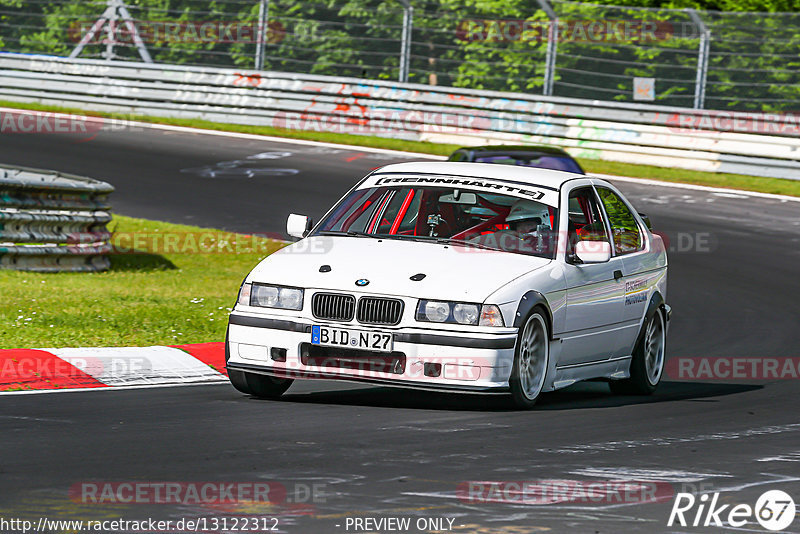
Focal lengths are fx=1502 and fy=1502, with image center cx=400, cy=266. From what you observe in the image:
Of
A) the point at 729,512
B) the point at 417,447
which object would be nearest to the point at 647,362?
the point at 417,447

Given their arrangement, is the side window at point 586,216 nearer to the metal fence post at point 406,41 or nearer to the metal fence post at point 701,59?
the metal fence post at point 701,59

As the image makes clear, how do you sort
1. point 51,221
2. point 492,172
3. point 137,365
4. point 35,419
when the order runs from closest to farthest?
point 35,419 < point 492,172 < point 137,365 < point 51,221

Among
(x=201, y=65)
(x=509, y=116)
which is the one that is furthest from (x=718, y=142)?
(x=201, y=65)

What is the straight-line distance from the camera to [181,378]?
10273 mm

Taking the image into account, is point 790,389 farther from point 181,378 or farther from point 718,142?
point 718,142

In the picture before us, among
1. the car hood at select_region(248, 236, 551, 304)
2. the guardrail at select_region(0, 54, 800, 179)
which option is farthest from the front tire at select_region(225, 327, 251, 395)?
the guardrail at select_region(0, 54, 800, 179)

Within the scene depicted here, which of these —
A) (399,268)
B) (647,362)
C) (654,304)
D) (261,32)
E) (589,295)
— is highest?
(261,32)

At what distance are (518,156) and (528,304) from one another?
35.7ft

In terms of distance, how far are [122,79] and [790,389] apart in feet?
71.7

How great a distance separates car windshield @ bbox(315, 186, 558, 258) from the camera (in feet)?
31.9

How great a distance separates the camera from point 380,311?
343 inches

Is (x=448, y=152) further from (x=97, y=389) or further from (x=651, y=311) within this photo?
(x=97, y=389)

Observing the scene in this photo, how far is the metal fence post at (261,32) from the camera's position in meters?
29.5

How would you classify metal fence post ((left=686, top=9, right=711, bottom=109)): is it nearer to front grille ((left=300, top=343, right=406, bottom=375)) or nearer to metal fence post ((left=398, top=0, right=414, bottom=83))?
metal fence post ((left=398, top=0, right=414, bottom=83))
